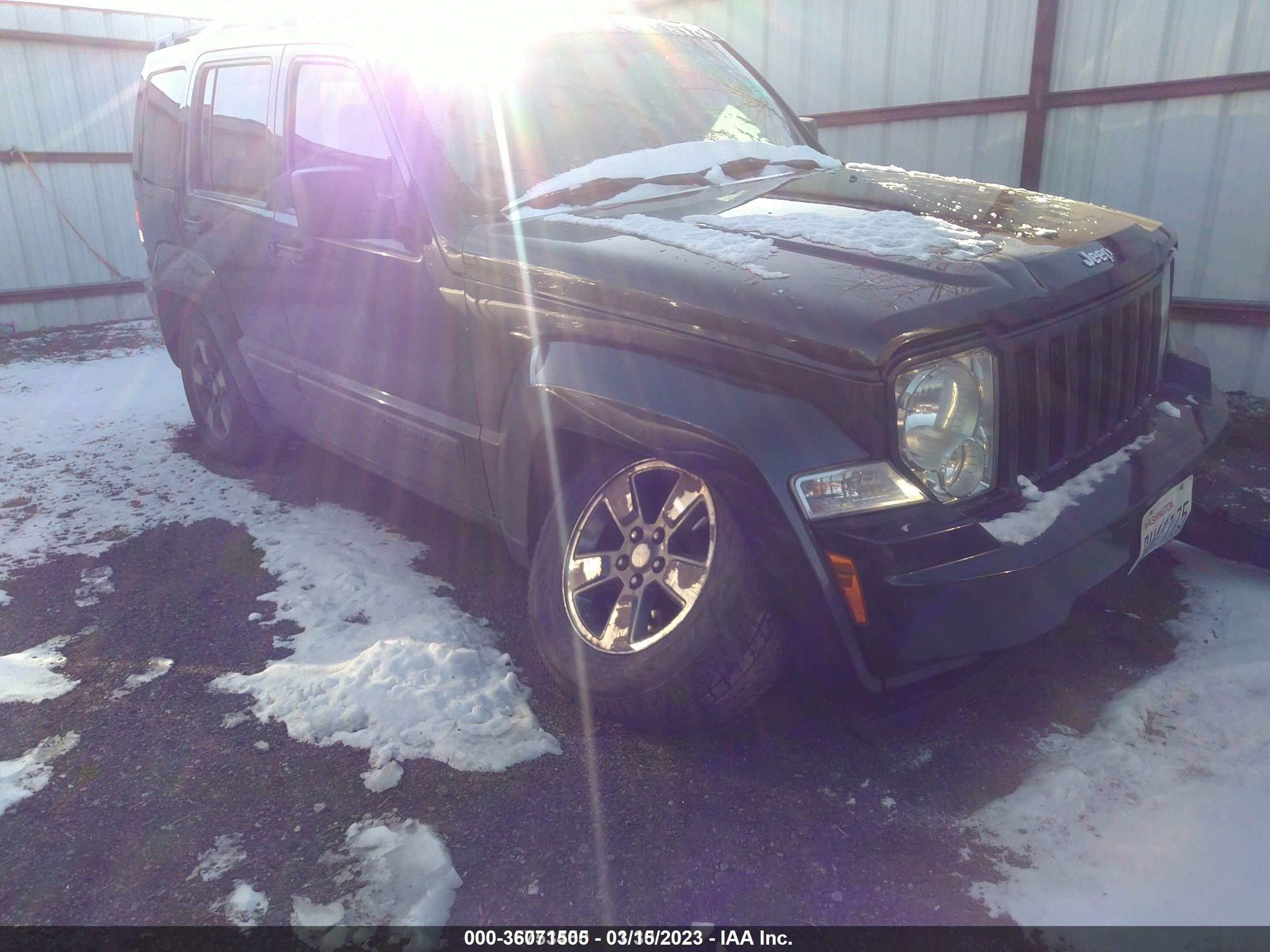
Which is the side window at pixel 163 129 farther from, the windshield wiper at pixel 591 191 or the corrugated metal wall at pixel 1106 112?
the corrugated metal wall at pixel 1106 112

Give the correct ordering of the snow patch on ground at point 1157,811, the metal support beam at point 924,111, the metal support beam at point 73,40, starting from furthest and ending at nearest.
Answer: the metal support beam at point 73,40 < the metal support beam at point 924,111 < the snow patch on ground at point 1157,811

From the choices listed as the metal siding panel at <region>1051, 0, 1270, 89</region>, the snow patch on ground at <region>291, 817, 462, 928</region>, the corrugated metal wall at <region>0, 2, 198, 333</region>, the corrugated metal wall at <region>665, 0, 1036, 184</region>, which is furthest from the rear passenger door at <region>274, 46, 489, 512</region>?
the corrugated metal wall at <region>0, 2, 198, 333</region>

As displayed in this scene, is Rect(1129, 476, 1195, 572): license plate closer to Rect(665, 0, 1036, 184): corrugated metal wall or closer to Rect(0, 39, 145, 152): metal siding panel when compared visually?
Rect(665, 0, 1036, 184): corrugated metal wall

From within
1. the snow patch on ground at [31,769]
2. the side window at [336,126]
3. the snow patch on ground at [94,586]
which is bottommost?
the snow patch on ground at [94,586]

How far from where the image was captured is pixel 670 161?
3156 millimetres

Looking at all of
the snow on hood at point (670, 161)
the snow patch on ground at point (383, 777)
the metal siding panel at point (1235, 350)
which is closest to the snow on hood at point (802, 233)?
the snow on hood at point (670, 161)

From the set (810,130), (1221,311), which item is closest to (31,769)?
(810,130)

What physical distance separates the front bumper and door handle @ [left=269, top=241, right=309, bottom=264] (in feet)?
7.88

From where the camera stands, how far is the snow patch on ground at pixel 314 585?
2584 mm

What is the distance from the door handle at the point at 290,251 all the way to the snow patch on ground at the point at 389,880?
7.07ft

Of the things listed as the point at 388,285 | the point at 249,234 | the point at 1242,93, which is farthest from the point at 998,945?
the point at 1242,93

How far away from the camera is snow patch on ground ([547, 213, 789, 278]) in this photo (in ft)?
7.49

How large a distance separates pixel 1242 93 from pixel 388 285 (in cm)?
478

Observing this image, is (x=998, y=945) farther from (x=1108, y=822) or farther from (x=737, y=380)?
(x=737, y=380)
